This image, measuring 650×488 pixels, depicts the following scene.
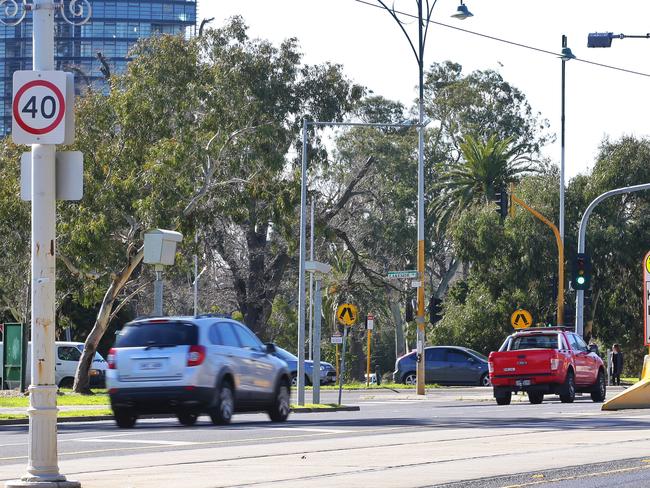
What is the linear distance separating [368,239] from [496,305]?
8.38m

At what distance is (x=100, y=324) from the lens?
39.5 m

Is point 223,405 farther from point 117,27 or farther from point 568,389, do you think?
point 117,27

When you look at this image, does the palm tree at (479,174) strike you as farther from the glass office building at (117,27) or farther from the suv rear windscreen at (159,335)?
the glass office building at (117,27)

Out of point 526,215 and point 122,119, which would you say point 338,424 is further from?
point 526,215

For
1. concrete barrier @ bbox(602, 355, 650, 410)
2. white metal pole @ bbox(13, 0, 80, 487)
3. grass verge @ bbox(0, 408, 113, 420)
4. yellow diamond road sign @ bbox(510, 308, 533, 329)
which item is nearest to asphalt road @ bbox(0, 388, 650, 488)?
white metal pole @ bbox(13, 0, 80, 487)

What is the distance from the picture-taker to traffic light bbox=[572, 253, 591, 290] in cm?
4162

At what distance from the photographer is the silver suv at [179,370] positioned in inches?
846

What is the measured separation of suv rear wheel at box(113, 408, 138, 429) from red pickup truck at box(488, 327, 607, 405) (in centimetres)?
1237

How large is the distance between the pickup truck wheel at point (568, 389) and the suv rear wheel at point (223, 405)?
12052 millimetres

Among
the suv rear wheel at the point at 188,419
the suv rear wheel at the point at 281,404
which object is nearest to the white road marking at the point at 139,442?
the suv rear wheel at the point at 188,419

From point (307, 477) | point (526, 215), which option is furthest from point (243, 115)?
point (307, 477)

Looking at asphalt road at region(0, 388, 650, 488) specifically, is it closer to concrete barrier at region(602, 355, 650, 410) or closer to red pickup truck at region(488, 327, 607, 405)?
concrete barrier at region(602, 355, 650, 410)

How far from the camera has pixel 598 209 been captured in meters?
59.2

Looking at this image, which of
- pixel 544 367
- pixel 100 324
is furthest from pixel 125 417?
pixel 100 324
